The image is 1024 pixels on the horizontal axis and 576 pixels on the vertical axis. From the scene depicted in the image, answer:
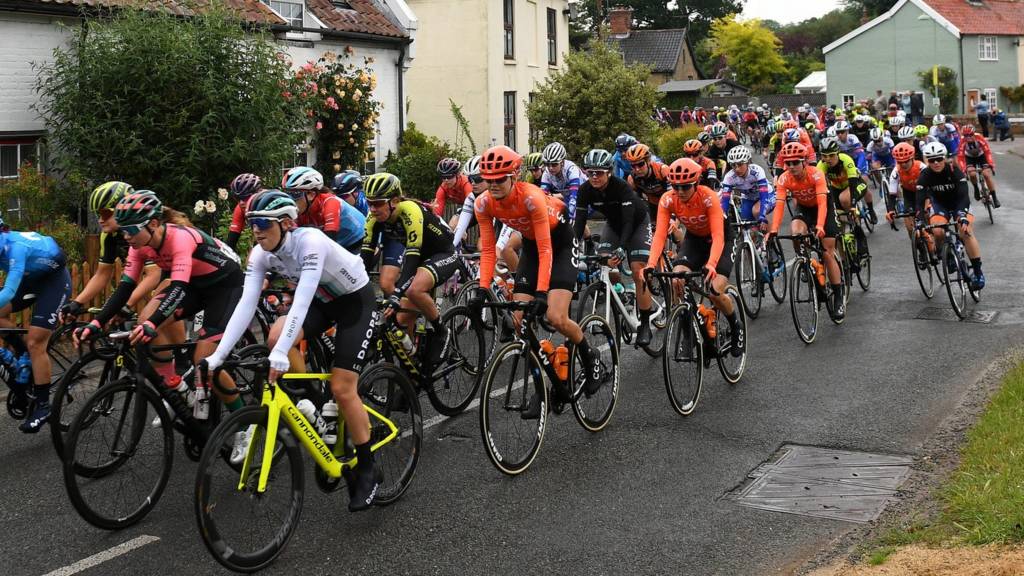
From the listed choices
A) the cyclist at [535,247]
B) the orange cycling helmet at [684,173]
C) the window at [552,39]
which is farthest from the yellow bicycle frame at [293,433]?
the window at [552,39]

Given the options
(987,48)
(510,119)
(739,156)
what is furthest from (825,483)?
(987,48)

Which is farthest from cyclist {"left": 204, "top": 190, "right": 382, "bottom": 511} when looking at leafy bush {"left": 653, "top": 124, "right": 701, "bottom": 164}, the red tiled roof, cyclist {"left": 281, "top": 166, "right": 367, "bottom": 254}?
the red tiled roof

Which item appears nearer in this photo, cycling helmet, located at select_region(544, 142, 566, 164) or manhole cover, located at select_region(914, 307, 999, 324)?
cycling helmet, located at select_region(544, 142, 566, 164)

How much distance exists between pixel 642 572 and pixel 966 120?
5579 centimetres

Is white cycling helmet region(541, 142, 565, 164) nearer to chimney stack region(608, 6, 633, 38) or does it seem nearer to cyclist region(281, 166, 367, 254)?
cyclist region(281, 166, 367, 254)

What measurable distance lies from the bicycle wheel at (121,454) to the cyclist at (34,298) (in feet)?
6.47

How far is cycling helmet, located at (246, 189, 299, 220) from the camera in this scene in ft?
19.4

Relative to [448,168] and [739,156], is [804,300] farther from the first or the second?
[448,168]

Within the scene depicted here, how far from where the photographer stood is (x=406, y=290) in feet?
28.2

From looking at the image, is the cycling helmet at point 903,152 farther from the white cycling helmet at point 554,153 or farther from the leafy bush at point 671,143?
the leafy bush at point 671,143

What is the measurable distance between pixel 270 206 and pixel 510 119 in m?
27.8

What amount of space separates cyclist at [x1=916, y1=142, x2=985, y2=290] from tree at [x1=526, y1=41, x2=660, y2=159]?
46.6 ft

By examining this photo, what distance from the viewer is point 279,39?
1941 cm

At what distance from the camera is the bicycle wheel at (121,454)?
617 centimetres
